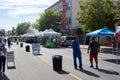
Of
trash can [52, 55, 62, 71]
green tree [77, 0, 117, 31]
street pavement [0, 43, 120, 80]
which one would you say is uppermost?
green tree [77, 0, 117, 31]

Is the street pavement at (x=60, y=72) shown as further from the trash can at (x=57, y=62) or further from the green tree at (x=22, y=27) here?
the green tree at (x=22, y=27)

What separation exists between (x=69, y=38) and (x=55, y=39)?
233 cm

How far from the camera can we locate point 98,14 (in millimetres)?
44125

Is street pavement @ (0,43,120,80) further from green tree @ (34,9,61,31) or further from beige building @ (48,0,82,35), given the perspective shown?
green tree @ (34,9,61,31)

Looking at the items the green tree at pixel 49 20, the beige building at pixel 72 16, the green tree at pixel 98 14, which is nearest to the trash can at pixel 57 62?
the green tree at pixel 98 14

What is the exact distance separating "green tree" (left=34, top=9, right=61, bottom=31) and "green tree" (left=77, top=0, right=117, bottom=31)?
37.4m

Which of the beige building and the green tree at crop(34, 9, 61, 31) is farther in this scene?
the green tree at crop(34, 9, 61, 31)

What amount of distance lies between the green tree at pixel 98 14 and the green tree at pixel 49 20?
37362mm

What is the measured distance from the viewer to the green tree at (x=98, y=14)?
145 ft

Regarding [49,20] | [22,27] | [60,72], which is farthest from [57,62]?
[22,27]

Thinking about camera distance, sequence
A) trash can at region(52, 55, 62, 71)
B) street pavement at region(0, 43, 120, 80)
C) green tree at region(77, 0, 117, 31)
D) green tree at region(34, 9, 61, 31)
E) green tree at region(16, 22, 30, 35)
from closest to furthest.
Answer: street pavement at region(0, 43, 120, 80) → trash can at region(52, 55, 62, 71) → green tree at region(77, 0, 117, 31) → green tree at region(34, 9, 61, 31) → green tree at region(16, 22, 30, 35)

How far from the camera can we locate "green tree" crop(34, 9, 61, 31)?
83312mm

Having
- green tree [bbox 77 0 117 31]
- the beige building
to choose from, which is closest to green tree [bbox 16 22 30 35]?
the beige building

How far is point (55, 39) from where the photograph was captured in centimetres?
5503
